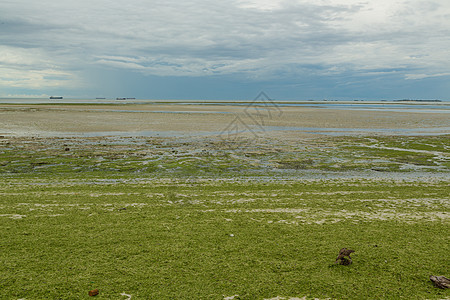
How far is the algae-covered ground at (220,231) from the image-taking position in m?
5.20

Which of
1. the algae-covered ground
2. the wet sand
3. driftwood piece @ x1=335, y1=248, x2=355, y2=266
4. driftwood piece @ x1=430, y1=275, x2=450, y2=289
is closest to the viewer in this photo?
driftwood piece @ x1=430, y1=275, x2=450, y2=289

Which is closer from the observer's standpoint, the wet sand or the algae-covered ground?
the algae-covered ground

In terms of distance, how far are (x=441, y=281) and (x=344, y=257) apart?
157 centimetres

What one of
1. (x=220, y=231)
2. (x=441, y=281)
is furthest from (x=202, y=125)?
(x=441, y=281)

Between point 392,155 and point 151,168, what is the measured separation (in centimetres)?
1610

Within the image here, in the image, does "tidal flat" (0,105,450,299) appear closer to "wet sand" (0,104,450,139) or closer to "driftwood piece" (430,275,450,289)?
"driftwood piece" (430,275,450,289)

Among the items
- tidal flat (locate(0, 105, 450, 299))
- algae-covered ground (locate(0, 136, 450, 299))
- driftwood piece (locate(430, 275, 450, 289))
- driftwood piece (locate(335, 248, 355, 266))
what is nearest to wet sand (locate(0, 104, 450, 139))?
tidal flat (locate(0, 105, 450, 299))

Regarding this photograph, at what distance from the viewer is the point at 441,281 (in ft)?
16.8

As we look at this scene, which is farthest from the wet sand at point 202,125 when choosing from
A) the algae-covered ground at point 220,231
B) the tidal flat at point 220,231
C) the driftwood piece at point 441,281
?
the driftwood piece at point 441,281

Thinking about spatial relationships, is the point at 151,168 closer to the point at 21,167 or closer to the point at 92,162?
the point at 92,162

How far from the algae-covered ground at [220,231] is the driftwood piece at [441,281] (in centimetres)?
10

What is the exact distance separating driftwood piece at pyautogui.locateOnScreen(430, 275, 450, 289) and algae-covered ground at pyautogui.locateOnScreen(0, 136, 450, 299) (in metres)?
0.10

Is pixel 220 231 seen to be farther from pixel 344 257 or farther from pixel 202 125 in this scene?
pixel 202 125

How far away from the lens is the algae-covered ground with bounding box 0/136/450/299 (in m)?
5.20
